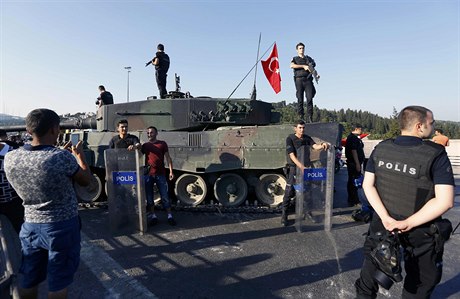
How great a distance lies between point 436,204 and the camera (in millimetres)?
2299

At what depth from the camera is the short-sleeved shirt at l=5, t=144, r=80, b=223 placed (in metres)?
2.42

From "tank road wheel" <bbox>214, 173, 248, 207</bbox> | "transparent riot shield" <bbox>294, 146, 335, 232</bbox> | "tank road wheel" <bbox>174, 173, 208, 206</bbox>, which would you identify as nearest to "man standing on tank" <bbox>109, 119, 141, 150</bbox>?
"tank road wheel" <bbox>174, 173, 208, 206</bbox>

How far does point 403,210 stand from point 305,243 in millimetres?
2888

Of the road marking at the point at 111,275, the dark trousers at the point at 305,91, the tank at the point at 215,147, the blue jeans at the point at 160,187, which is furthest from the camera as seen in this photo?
the dark trousers at the point at 305,91

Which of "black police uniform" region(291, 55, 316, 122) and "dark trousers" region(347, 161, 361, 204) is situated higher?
"black police uniform" region(291, 55, 316, 122)

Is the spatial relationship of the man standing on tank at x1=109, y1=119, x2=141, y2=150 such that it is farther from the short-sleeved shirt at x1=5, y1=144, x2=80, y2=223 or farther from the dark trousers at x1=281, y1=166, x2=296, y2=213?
the short-sleeved shirt at x1=5, y1=144, x2=80, y2=223

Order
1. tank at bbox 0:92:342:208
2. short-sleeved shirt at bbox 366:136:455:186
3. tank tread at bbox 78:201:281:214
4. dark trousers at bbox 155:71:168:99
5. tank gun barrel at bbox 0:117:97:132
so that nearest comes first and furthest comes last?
short-sleeved shirt at bbox 366:136:455:186, tank tread at bbox 78:201:281:214, tank at bbox 0:92:342:208, dark trousers at bbox 155:71:168:99, tank gun barrel at bbox 0:117:97:132

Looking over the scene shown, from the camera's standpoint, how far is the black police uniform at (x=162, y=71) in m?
9.44

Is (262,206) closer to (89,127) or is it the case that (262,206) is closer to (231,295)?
(231,295)

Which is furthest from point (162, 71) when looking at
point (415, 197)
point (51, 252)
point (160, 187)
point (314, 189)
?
point (415, 197)

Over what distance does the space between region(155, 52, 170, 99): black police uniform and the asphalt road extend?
463 cm

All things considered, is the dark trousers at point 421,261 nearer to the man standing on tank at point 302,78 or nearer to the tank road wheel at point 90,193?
the man standing on tank at point 302,78

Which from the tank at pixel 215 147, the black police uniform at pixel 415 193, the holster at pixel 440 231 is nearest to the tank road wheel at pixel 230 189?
the tank at pixel 215 147

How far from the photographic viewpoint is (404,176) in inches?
97.6
